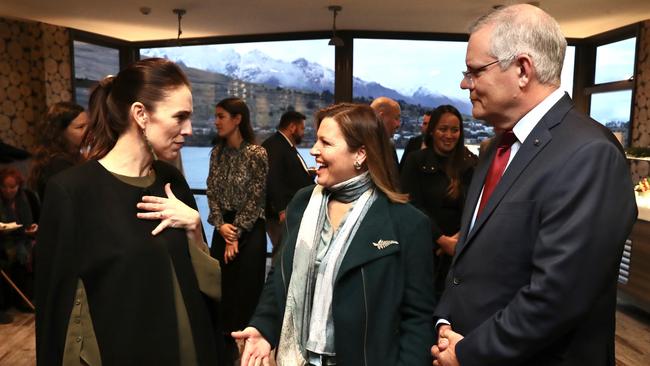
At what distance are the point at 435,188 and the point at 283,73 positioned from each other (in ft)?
14.2

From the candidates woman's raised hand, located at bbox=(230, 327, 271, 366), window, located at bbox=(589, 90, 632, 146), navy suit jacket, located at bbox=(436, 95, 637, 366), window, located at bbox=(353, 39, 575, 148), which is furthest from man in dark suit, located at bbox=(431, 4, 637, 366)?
window, located at bbox=(589, 90, 632, 146)

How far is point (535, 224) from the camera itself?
3.75ft

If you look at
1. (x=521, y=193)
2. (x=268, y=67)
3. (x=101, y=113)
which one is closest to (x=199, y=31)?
(x=268, y=67)

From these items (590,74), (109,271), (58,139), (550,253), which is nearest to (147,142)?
(109,271)

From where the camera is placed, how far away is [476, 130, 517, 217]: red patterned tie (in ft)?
4.47

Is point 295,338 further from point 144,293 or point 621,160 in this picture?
point 621,160

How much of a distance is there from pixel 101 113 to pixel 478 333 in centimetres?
120

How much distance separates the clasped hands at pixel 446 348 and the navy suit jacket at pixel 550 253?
0.03 m

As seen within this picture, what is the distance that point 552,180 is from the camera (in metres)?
1.12

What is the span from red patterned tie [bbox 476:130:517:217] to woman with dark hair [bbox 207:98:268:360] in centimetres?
215

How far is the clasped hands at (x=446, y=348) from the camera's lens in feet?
4.17

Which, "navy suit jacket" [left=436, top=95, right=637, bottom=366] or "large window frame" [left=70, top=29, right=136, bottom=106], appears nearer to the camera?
"navy suit jacket" [left=436, top=95, right=637, bottom=366]

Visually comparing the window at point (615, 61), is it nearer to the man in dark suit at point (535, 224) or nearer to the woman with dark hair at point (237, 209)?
the woman with dark hair at point (237, 209)

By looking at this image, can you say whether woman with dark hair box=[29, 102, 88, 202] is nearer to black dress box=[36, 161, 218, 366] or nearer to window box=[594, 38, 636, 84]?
black dress box=[36, 161, 218, 366]
